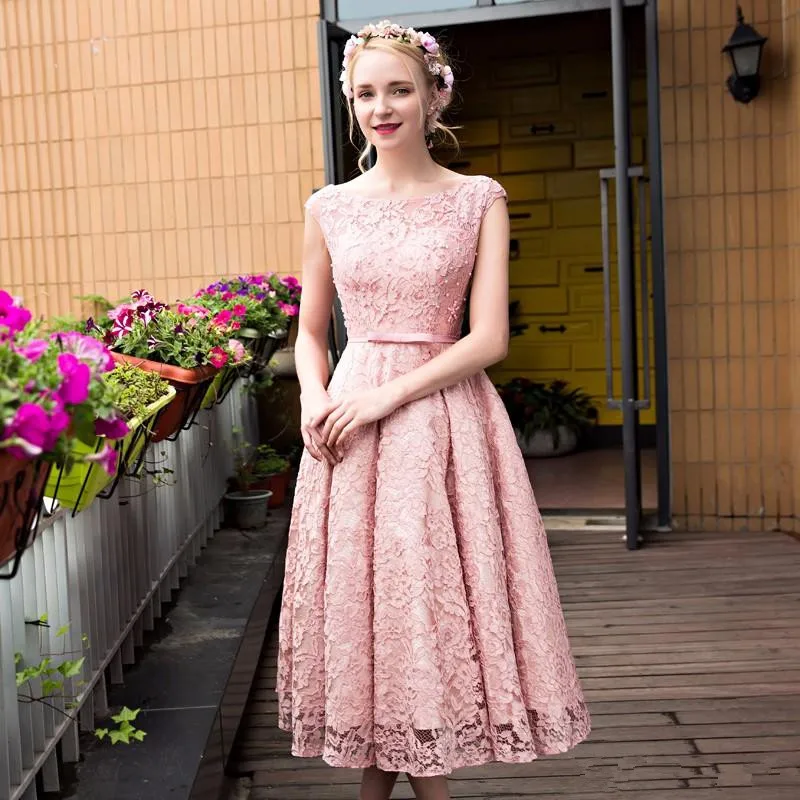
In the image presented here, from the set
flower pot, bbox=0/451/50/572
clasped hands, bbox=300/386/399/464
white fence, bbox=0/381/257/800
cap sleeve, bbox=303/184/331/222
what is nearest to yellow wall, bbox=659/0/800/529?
white fence, bbox=0/381/257/800

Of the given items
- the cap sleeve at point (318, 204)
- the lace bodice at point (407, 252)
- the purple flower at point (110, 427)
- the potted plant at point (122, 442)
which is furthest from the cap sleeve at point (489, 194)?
the purple flower at point (110, 427)

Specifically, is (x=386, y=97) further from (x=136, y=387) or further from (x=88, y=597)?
(x=88, y=597)

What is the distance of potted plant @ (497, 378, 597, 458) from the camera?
669cm

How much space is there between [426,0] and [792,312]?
2.14 meters

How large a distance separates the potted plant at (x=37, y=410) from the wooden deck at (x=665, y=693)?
138cm

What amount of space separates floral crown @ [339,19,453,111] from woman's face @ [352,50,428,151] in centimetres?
5

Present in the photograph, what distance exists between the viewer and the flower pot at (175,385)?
2.63 metres

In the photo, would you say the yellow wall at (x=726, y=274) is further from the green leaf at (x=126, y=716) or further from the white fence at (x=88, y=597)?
the green leaf at (x=126, y=716)

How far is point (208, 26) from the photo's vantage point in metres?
4.98

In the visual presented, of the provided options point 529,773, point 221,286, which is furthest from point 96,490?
point 221,286

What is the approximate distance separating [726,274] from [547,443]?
7.37 feet

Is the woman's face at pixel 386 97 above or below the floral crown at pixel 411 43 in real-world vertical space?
below

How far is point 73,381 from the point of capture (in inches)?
48.3

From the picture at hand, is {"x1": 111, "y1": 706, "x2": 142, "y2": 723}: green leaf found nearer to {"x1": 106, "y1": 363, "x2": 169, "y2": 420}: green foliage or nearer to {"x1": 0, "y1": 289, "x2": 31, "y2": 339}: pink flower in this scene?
{"x1": 106, "y1": 363, "x2": 169, "y2": 420}: green foliage
